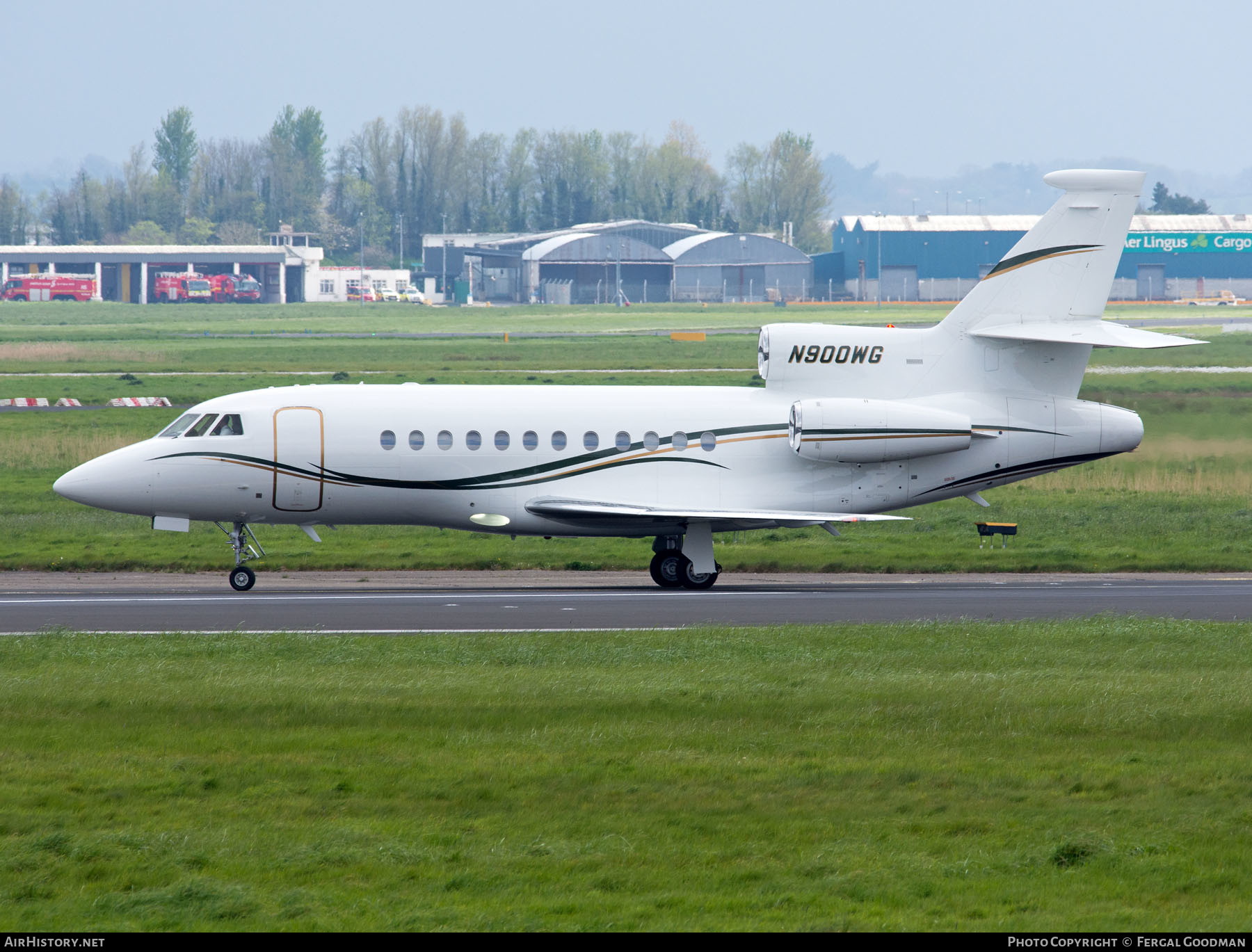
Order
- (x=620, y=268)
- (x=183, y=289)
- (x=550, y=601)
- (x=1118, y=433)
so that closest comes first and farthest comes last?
(x=550, y=601)
(x=1118, y=433)
(x=620, y=268)
(x=183, y=289)

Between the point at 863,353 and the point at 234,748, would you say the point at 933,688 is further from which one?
the point at 863,353

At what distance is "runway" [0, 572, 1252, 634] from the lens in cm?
2388

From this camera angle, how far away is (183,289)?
565 feet

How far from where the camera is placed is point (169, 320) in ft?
458

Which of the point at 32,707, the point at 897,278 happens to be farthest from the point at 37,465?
the point at 897,278

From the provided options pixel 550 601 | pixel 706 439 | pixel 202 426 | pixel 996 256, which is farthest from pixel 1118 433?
pixel 996 256

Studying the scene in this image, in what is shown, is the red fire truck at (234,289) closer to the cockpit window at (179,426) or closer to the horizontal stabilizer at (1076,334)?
the cockpit window at (179,426)

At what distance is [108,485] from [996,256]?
14513 cm

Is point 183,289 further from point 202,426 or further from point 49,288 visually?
point 202,426

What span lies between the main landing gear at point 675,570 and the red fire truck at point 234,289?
6020 inches

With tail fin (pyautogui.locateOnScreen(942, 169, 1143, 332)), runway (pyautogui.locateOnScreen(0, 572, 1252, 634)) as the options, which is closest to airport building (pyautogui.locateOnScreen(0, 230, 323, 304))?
runway (pyautogui.locateOnScreen(0, 572, 1252, 634))

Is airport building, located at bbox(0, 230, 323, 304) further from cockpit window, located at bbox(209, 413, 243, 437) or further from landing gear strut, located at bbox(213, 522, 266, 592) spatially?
cockpit window, located at bbox(209, 413, 243, 437)

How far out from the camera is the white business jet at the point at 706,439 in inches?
1089

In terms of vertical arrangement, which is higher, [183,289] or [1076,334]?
[183,289]
